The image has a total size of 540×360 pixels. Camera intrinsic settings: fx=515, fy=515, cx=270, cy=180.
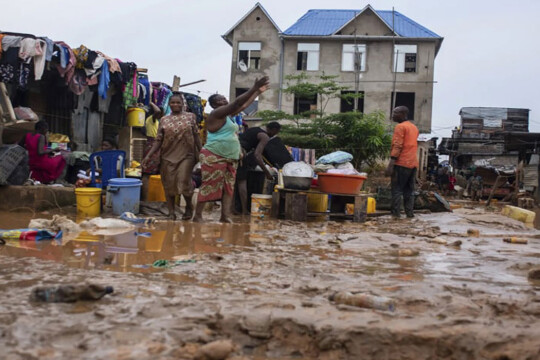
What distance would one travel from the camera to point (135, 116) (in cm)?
1210

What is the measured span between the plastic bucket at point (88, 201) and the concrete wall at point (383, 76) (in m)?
24.5

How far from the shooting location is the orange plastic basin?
25.2ft

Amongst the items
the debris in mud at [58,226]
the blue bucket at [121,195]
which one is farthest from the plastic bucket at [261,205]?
the debris in mud at [58,226]

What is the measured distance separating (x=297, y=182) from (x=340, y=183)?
2.15 feet

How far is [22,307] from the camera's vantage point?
7.58ft

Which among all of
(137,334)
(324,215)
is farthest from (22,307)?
(324,215)

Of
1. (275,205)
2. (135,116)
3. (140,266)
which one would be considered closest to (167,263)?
(140,266)

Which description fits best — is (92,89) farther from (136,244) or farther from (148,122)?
(136,244)

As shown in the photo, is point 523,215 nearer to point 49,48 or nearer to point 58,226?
point 58,226

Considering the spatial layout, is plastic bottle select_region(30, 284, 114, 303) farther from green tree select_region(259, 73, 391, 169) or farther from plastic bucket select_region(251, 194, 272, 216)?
green tree select_region(259, 73, 391, 169)

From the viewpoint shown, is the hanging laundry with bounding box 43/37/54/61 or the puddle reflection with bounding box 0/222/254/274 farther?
the hanging laundry with bounding box 43/37/54/61

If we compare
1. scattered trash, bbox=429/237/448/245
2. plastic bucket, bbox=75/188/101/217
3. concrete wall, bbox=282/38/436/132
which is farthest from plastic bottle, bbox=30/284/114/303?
concrete wall, bbox=282/38/436/132

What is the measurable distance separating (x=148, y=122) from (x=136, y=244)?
335 inches

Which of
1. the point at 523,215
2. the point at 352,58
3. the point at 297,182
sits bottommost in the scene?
the point at 523,215
